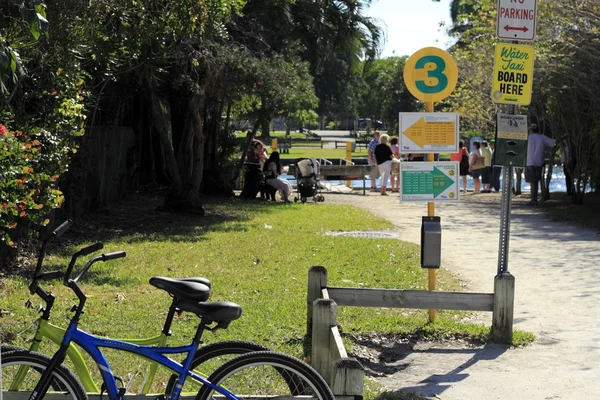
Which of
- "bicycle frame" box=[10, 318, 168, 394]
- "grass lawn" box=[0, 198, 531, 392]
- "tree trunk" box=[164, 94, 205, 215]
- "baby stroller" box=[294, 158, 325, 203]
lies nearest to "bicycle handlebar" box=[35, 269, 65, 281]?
"bicycle frame" box=[10, 318, 168, 394]

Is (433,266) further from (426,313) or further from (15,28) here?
(15,28)

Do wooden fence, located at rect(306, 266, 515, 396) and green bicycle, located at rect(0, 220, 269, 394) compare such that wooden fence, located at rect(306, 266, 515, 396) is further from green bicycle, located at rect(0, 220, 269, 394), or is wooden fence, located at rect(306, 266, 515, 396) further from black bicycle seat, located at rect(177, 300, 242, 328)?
black bicycle seat, located at rect(177, 300, 242, 328)

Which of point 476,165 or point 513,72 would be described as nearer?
point 513,72

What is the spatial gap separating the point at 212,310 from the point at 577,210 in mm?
17325

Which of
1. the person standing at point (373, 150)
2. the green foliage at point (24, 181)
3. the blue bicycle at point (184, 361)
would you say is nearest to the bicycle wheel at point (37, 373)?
the blue bicycle at point (184, 361)

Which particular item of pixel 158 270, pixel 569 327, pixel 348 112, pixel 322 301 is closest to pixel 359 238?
pixel 158 270

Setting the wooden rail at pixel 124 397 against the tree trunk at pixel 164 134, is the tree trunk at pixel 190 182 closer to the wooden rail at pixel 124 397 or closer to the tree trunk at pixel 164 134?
the tree trunk at pixel 164 134

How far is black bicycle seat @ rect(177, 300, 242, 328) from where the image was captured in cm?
436

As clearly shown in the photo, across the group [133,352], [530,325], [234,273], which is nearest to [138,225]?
[234,273]

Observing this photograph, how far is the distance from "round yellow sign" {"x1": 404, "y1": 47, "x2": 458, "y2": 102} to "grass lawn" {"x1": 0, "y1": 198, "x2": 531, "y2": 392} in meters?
2.26

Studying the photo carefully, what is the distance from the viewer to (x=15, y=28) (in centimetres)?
853

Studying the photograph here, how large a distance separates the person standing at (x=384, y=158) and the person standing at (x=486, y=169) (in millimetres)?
3288

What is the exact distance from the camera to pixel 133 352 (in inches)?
173

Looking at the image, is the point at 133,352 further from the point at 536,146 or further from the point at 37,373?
the point at 536,146
